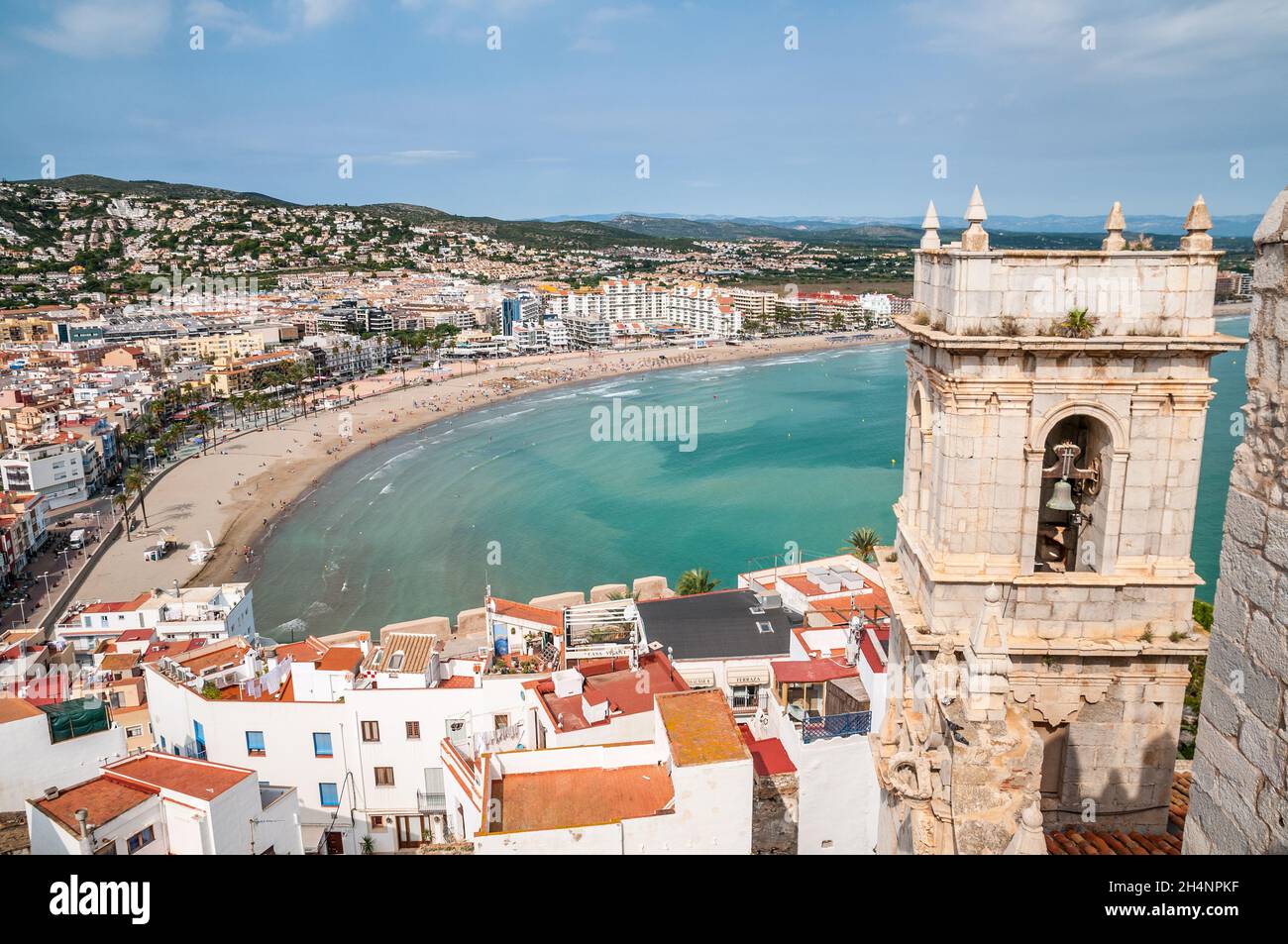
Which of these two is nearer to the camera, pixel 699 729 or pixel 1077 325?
pixel 1077 325

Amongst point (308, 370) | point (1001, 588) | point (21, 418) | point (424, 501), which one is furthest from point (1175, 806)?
point (308, 370)

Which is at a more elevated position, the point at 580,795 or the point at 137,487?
the point at 580,795

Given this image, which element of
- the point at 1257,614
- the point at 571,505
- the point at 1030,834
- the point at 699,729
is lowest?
the point at 571,505

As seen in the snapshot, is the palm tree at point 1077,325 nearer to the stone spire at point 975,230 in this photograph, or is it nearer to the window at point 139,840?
the stone spire at point 975,230

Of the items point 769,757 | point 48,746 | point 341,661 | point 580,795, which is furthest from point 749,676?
point 48,746

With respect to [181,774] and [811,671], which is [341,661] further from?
[811,671]

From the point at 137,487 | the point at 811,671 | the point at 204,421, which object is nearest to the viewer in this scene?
the point at 811,671

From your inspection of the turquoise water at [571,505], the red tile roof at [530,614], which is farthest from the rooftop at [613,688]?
the turquoise water at [571,505]
